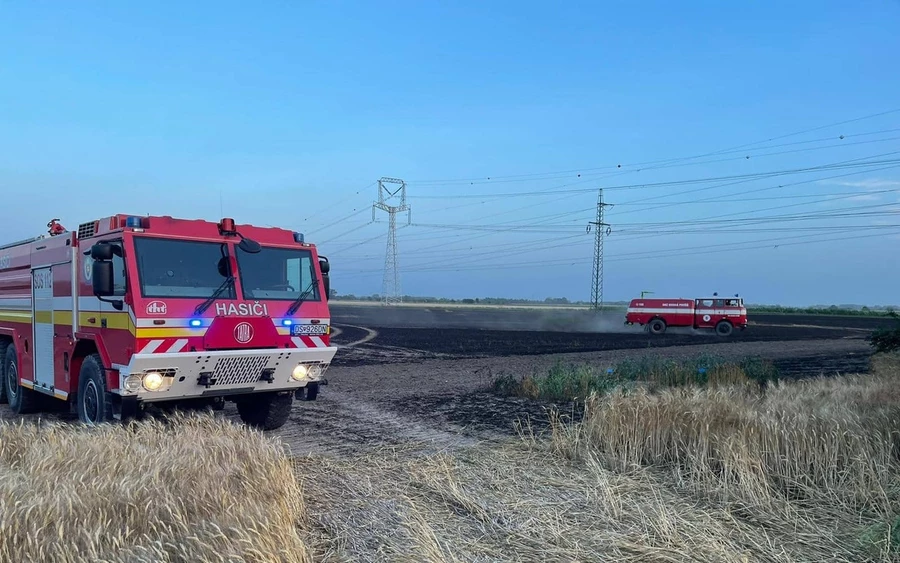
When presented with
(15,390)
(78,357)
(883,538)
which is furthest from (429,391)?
(883,538)

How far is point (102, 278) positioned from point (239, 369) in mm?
1876

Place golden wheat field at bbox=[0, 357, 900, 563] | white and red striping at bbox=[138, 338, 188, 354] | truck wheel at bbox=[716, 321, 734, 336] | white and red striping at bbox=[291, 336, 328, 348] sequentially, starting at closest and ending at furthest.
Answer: golden wheat field at bbox=[0, 357, 900, 563] → white and red striping at bbox=[138, 338, 188, 354] → white and red striping at bbox=[291, 336, 328, 348] → truck wheel at bbox=[716, 321, 734, 336]

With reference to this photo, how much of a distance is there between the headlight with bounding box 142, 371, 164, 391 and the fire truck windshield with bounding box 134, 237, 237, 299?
913 mm

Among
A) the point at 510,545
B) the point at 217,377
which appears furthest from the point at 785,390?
the point at 217,377

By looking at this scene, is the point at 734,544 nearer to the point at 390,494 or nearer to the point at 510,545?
the point at 510,545

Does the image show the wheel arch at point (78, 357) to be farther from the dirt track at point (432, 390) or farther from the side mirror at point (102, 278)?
the dirt track at point (432, 390)

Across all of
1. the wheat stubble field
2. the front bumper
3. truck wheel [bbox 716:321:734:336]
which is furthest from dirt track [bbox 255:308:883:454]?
truck wheel [bbox 716:321:734:336]

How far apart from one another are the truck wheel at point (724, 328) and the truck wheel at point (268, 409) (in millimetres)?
37433

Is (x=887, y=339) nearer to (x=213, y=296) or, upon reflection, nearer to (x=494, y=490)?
(x=494, y=490)

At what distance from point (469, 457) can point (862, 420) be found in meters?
3.95

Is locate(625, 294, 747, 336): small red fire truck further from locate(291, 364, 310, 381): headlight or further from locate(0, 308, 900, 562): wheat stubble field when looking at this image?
locate(291, 364, 310, 381): headlight

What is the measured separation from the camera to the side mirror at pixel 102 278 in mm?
8031

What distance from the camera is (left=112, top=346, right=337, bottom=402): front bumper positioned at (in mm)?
8102

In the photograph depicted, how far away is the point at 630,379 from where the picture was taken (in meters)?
14.1
